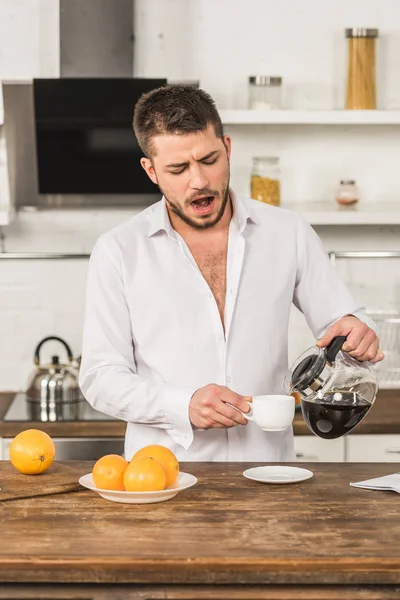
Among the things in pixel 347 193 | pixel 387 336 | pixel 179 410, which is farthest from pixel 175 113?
pixel 387 336

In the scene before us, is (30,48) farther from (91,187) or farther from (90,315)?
(90,315)

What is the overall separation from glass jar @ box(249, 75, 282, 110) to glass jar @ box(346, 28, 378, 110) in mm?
278

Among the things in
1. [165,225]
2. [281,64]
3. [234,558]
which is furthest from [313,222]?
[234,558]

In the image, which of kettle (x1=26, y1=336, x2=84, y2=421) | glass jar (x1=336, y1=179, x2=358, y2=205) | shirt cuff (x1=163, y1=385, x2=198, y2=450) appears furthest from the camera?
glass jar (x1=336, y1=179, x2=358, y2=205)

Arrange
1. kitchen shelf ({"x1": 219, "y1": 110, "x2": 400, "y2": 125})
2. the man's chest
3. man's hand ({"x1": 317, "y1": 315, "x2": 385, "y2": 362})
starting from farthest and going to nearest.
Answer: kitchen shelf ({"x1": 219, "y1": 110, "x2": 400, "y2": 125}) → the man's chest → man's hand ({"x1": 317, "y1": 315, "x2": 385, "y2": 362})

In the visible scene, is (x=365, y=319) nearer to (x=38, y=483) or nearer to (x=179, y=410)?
(x=179, y=410)

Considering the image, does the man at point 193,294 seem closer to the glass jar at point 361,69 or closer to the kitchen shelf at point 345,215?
the kitchen shelf at point 345,215

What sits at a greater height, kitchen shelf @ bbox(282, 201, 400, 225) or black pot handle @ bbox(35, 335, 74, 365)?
kitchen shelf @ bbox(282, 201, 400, 225)

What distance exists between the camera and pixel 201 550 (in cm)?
153

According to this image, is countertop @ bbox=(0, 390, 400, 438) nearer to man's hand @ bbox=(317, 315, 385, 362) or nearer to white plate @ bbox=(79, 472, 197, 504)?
man's hand @ bbox=(317, 315, 385, 362)

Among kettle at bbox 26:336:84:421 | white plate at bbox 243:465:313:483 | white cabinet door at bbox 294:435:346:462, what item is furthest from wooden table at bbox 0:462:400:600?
kettle at bbox 26:336:84:421

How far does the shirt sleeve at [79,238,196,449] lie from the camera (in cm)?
218

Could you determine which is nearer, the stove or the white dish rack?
the stove

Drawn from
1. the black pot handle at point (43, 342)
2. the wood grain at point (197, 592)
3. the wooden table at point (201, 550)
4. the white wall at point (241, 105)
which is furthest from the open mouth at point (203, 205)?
the white wall at point (241, 105)
